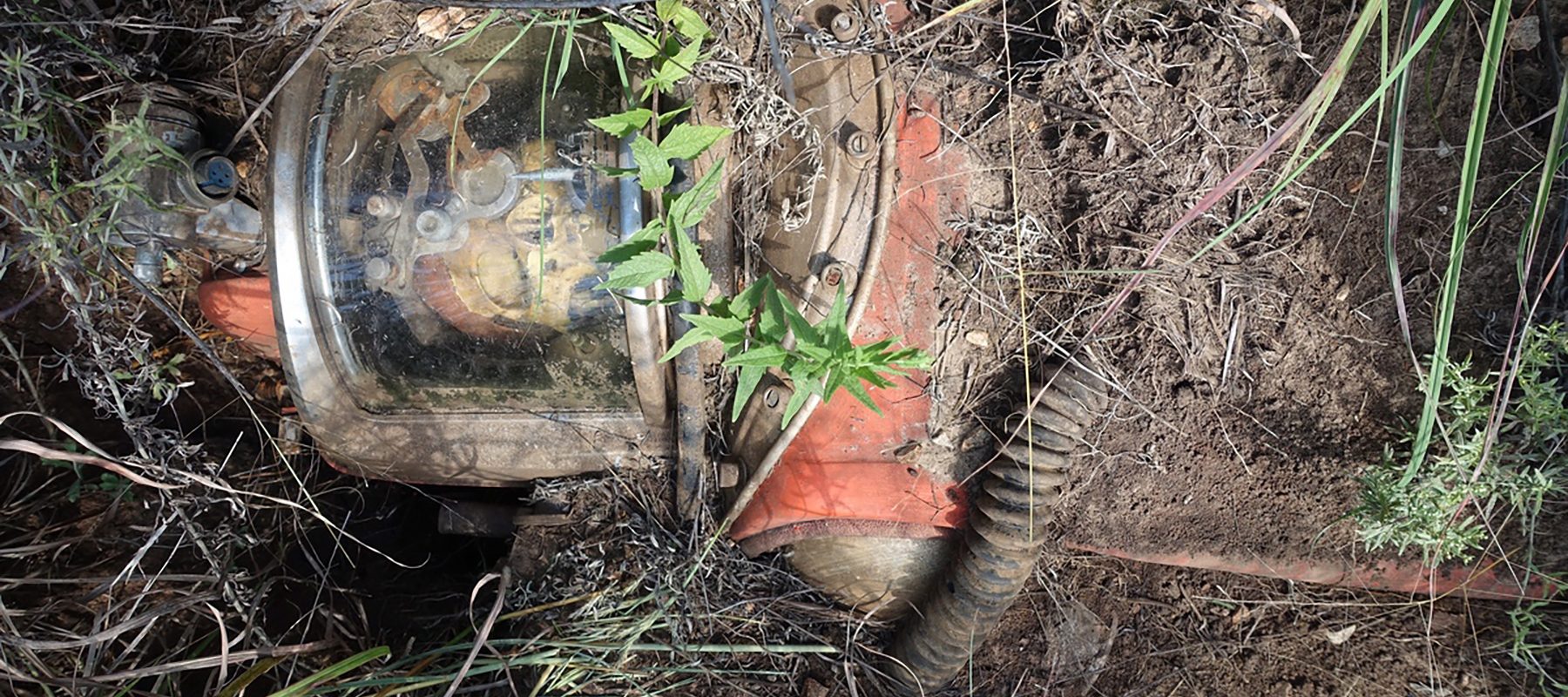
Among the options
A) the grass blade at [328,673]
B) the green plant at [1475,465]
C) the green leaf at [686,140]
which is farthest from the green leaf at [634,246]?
the green plant at [1475,465]

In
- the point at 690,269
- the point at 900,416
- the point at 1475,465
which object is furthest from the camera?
the point at 900,416

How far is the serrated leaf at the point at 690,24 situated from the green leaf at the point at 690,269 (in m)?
0.37

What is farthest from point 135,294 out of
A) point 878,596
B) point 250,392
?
point 878,596

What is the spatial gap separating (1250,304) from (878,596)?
36.2 inches

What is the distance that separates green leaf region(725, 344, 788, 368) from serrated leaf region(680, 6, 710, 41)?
542 millimetres

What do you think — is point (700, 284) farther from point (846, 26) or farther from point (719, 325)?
point (846, 26)

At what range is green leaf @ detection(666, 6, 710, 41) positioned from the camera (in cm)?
151

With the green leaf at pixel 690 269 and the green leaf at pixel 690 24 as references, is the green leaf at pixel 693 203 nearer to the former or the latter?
the green leaf at pixel 690 269

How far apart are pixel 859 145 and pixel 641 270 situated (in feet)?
1.64

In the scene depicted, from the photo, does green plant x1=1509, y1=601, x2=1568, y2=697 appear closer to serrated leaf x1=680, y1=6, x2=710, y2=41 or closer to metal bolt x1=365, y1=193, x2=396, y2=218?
serrated leaf x1=680, y1=6, x2=710, y2=41

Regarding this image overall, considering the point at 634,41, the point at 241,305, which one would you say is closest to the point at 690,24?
the point at 634,41

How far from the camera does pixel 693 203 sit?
1.41 metres

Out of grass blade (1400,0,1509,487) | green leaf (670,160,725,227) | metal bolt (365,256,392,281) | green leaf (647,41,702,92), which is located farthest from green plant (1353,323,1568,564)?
metal bolt (365,256,392,281)

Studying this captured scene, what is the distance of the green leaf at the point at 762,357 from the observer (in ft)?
4.49
